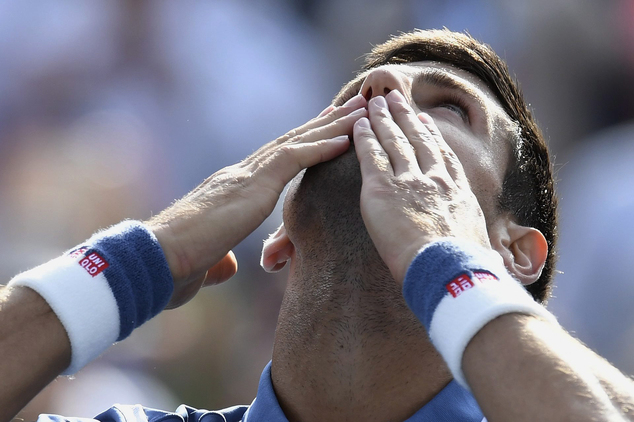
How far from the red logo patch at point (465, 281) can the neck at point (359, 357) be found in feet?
2.17

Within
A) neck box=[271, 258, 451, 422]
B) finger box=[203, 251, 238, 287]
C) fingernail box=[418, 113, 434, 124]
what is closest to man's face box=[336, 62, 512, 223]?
fingernail box=[418, 113, 434, 124]

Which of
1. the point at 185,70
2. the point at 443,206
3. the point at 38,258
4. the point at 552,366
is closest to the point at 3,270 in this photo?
the point at 38,258

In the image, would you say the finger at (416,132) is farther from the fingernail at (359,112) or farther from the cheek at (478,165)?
the cheek at (478,165)

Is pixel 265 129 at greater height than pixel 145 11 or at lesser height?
lesser

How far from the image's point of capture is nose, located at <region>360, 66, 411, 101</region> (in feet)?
7.07

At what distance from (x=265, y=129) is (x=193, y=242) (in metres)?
3.77

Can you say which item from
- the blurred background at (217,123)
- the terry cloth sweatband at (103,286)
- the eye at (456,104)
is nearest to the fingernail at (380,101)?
the eye at (456,104)

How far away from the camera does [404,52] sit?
291 cm

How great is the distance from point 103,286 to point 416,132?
992mm

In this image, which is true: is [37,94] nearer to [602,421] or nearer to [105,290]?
[105,290]

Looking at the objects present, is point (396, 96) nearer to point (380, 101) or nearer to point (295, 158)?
point (380, 101)

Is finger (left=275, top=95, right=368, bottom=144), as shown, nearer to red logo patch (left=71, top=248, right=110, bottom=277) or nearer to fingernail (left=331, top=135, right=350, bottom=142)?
fingernail (left=331, top=135, right=350, bottom=142)

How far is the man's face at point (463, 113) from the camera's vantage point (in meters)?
2.17

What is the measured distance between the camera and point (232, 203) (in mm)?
1863
